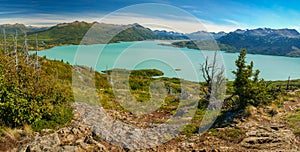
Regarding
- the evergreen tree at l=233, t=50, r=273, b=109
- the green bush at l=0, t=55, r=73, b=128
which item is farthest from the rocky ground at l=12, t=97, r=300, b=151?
the evergreen tree at l=233, t=50, r=273, b=109

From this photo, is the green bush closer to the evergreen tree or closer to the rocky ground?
the rocky ground

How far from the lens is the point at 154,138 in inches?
605

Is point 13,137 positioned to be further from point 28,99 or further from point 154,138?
point 154,138

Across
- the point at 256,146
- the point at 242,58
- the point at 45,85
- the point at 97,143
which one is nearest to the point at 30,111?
the point at 45,85

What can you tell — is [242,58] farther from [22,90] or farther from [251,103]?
[22,90]

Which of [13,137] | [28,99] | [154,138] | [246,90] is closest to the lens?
[13,137]

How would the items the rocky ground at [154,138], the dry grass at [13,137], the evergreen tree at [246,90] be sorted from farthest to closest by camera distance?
the evergreen tree at [246,90]
the rocky ground at [154,138]
the dry grass at [13,137]

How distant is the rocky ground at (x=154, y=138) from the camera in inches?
511

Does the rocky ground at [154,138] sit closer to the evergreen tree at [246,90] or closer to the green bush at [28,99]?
the green bush at [28,99]

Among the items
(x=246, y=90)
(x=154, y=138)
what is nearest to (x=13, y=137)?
(x=154, y=138)

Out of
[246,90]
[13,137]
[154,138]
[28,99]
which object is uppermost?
[246,90]

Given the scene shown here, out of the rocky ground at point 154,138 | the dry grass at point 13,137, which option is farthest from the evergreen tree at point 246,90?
the dry grass at point 13,137

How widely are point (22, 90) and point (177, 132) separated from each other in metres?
9.94

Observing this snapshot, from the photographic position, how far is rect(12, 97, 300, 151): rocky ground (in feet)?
42.6
